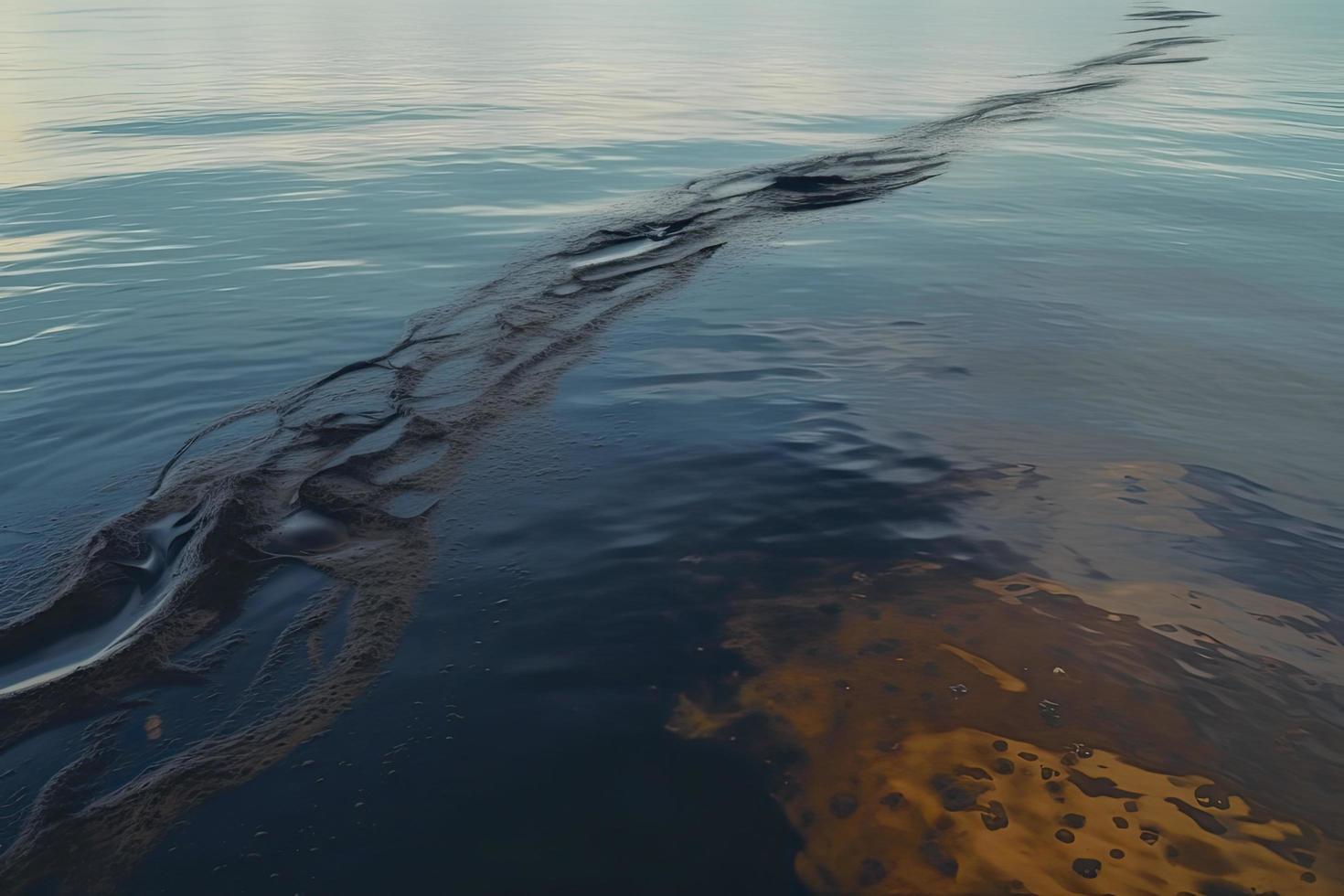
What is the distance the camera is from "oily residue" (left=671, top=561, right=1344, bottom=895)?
11.3ft

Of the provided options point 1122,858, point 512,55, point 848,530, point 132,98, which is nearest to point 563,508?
point 848,530

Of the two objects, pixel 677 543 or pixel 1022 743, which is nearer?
pixel 1022 743

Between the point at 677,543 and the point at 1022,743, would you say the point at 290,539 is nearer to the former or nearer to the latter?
the point at 677,543

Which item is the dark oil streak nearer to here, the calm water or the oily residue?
the calm water

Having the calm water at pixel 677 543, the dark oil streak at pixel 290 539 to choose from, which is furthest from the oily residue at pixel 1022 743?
the dark oil streak at pixel 290 539

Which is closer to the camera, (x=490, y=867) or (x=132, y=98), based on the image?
(x=490, y=867)

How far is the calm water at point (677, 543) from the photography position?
3.61 metres

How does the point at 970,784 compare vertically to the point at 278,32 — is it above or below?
below

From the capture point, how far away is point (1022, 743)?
3977mm

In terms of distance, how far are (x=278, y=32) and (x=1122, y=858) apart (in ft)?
218

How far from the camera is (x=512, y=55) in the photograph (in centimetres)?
4353

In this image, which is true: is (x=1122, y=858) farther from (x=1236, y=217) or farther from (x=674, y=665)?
(x=1236, y=217)

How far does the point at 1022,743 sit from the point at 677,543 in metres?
2.23

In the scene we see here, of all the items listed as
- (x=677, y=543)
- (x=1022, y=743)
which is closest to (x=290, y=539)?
(x=677, y=543)
